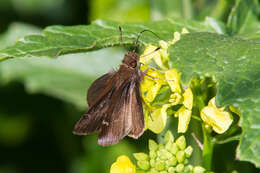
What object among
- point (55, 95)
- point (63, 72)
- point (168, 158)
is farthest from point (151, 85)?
point (63, 72)

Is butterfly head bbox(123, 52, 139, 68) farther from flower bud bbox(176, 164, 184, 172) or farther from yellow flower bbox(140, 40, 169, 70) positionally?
flower bud bbox(176, 164, 184, 172)

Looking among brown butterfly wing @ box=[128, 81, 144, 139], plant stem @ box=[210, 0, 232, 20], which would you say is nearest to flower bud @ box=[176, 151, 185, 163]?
brown butterfly wing @ box=[128, 81, 144, 139]

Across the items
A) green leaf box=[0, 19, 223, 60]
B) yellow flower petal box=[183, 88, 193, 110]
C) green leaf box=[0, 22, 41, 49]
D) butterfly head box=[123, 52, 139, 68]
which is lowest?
yellow flower petal box=[183, 88, 193, 110]

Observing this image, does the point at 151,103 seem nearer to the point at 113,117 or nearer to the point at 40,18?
the point at 113,117

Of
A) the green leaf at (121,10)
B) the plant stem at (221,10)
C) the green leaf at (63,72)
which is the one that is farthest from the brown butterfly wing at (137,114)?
the green leaf at (121,10)

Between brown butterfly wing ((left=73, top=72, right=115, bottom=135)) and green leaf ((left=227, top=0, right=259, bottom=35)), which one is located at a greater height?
green leaf ((left=227, top=0, right=259, bottom=35))

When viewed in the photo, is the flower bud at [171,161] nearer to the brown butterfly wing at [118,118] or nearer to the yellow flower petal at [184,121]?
the yellow flower petal at [184,121]

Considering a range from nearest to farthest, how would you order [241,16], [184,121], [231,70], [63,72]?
[231,70], [184,121], [241,16], [63,72]

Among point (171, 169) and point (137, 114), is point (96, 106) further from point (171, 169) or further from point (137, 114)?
point (171, 169)
